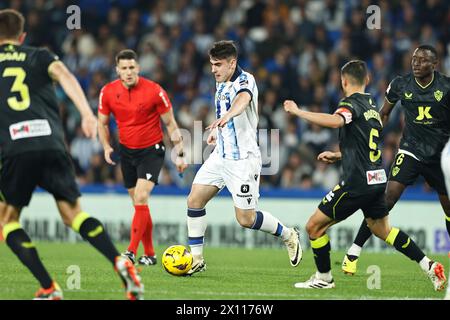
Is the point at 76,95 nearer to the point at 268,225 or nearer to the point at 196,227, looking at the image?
the point at 196,227

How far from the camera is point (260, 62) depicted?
745 inches

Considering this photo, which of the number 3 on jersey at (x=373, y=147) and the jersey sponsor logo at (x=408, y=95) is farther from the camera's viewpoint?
the jersey sponsor logo at (x=408, y=95)

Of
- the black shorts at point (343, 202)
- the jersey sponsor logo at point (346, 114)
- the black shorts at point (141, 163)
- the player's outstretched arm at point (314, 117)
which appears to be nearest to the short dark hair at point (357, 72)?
the jersey sponsor logo at point (346, 114)

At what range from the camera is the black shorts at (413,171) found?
10336mm

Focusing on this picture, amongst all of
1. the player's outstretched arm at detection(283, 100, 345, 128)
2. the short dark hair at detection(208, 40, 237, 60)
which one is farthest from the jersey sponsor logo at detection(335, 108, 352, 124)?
the short dark hair at detection(208, 40, 237, 60)

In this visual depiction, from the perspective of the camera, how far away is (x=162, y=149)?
37.6ft

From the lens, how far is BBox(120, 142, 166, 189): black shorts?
36.6 feet

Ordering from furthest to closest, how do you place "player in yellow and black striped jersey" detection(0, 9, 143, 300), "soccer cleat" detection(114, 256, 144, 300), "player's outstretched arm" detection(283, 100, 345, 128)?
"player's outstretched arm" detection(283, 100, 345, 128)
"player in yellow and black striped jersey" detection(0, 9, 143, 300)
"soccer cleat" detection(114, 256, 144, 300)

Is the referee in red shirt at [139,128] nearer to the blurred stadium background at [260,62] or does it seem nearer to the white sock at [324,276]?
the white sock at [324,276]

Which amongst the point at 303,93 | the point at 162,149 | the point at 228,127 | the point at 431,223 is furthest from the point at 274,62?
the point at 228,127

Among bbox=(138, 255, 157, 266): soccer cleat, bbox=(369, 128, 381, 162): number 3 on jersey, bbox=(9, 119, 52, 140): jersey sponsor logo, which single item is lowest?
bbox=(138, 255, 157, 266): soccer cleat

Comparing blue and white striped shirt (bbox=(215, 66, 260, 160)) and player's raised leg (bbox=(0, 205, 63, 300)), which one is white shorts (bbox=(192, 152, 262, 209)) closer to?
blue and white striped shirt (bbox=(215, 66, 260, 160))

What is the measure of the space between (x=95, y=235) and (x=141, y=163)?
4.03 meters

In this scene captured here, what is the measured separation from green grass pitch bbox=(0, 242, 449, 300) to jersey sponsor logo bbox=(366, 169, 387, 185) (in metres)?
1.07
